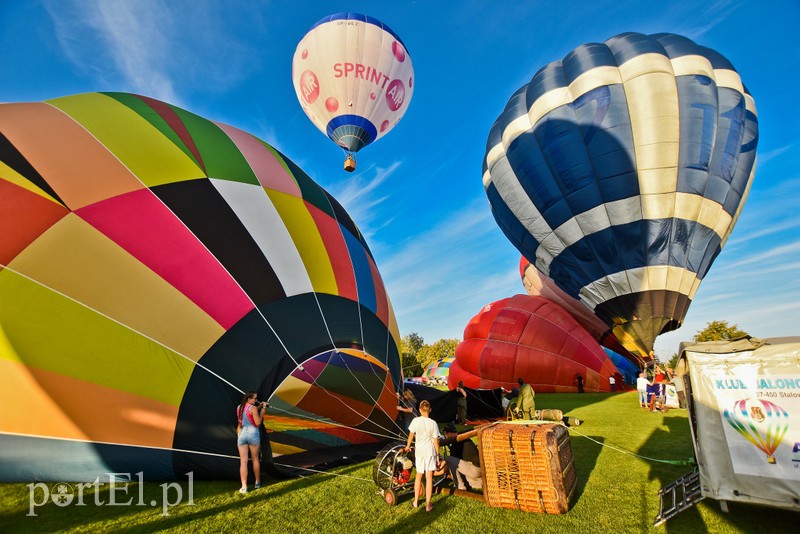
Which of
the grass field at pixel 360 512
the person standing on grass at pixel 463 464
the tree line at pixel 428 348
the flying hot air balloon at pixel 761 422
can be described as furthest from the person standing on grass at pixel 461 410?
the tree line at pixel 428 348

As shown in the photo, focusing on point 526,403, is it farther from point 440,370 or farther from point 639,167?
point 440,370

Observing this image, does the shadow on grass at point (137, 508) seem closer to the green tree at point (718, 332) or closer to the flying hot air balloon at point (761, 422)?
the flying hot air balloon at point (761, 422)

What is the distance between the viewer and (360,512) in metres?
3.80

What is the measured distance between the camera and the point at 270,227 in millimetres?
5355

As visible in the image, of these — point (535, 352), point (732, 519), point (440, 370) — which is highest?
point (535, 352)

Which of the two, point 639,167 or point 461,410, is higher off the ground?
point 639,167

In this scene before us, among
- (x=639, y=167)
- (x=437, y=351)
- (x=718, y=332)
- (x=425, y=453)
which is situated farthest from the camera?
(x=437, y=351)

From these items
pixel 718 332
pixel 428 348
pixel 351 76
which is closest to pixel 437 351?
pixel 428 348

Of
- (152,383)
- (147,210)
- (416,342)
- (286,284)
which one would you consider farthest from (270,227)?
(416,342)

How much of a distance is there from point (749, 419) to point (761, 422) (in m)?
0.08

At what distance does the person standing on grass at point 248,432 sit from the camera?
4.24 meters

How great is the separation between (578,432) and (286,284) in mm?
6108

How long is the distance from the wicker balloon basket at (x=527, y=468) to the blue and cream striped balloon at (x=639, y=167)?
807 centimetres

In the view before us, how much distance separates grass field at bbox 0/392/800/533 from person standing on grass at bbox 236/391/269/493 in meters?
0.28
